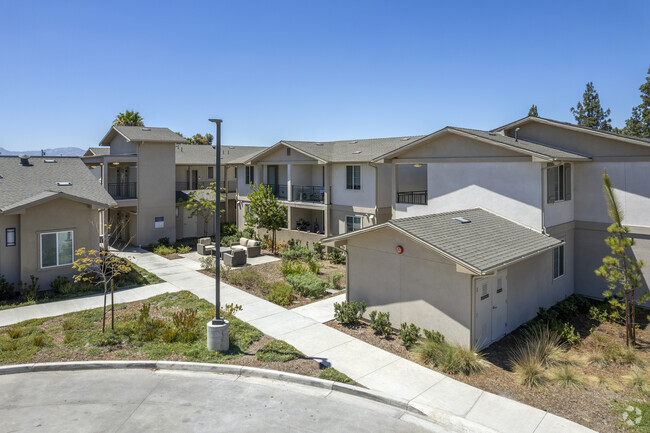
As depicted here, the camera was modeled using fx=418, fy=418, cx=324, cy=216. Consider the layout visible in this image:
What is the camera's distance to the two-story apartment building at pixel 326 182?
23.8 m

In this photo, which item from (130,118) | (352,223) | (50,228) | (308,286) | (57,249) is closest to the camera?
(308,286)

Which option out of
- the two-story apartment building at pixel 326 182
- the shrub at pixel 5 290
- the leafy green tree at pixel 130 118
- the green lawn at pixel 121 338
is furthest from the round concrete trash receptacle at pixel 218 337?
the leafy green tree at pixel 130 118

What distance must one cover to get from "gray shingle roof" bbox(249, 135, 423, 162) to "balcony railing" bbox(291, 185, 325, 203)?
Answer: 2660 millimetres

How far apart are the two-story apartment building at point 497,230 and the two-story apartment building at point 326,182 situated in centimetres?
404

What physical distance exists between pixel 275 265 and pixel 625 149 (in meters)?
16.3

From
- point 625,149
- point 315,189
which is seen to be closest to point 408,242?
point 625,149

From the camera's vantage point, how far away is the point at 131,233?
27625mm

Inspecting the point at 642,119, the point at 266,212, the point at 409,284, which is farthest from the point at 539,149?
the point at 642,119

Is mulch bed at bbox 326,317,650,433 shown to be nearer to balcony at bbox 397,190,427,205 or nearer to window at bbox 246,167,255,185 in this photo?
balcony at bbox 397,190,427,205

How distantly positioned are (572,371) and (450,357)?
9.30 feet

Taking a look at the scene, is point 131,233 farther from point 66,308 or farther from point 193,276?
point 66,308

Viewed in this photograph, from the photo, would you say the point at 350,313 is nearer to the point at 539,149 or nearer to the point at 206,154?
the point at 539,149

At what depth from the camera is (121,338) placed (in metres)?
12.2

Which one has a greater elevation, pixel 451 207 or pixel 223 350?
pixel 451 207
